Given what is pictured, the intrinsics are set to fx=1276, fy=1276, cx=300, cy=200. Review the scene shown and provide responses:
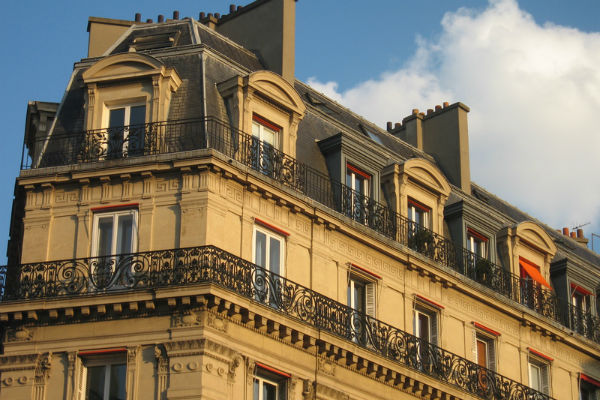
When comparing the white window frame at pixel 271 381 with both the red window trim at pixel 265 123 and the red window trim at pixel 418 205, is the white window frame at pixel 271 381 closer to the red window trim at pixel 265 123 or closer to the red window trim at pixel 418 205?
the red window trim at pixel 265 123

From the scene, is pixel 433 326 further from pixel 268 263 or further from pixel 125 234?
pixel 125 234

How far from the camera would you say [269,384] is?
24953 millimetres

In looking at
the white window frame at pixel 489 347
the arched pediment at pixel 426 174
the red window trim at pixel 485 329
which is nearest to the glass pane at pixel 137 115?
the arched pediment at pixel 426 174

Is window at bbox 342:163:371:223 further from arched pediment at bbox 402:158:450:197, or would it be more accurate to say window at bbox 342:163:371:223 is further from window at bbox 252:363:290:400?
window at bbox 252:363:290:400

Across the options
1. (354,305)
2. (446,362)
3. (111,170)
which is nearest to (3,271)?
(111,170)

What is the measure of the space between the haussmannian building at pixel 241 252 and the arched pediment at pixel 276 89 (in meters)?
0.05

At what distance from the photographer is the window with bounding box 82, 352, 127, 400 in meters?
23.7

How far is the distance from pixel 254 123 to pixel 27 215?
513cm

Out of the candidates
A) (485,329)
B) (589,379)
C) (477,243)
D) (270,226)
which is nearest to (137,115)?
(270,226)

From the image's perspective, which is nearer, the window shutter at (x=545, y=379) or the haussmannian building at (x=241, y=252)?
the haussmannian building at (x=241, y=252)

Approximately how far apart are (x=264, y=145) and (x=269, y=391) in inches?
206

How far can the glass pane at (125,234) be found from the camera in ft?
82.1

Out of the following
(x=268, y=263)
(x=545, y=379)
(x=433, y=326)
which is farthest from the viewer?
(x=545, y=379)

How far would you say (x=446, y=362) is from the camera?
28.7 meters
